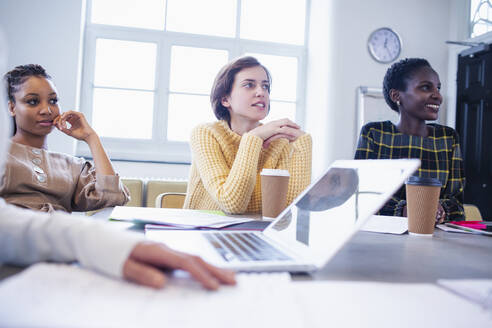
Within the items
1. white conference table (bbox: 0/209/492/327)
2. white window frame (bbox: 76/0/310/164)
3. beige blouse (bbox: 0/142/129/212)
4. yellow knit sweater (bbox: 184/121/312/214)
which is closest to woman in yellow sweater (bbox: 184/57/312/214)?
yellow knit sweater (bbox: 184/121/312/214)

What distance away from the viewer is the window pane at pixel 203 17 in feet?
13.1

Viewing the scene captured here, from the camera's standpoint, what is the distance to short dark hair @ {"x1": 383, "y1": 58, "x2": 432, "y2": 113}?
1.80m

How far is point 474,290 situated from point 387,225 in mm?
608

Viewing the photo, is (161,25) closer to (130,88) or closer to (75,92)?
(130,88)

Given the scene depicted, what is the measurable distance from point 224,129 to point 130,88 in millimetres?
2626

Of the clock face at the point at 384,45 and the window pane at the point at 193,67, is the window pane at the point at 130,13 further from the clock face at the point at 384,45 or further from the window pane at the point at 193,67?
the clock face at the point at 384,45

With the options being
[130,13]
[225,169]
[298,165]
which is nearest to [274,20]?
[130,13]

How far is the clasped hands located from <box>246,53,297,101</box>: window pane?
2.88 meters

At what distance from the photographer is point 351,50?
3945 mm

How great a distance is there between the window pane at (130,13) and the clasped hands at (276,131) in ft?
9.87

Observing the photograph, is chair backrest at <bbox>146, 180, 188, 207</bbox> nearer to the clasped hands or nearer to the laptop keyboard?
the clasped hands

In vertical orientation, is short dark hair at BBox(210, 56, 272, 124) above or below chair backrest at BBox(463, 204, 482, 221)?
above

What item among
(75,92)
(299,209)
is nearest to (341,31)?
(75,92)

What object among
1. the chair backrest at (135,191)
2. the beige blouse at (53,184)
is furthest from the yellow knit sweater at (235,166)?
the chair backrest at (135,191)
